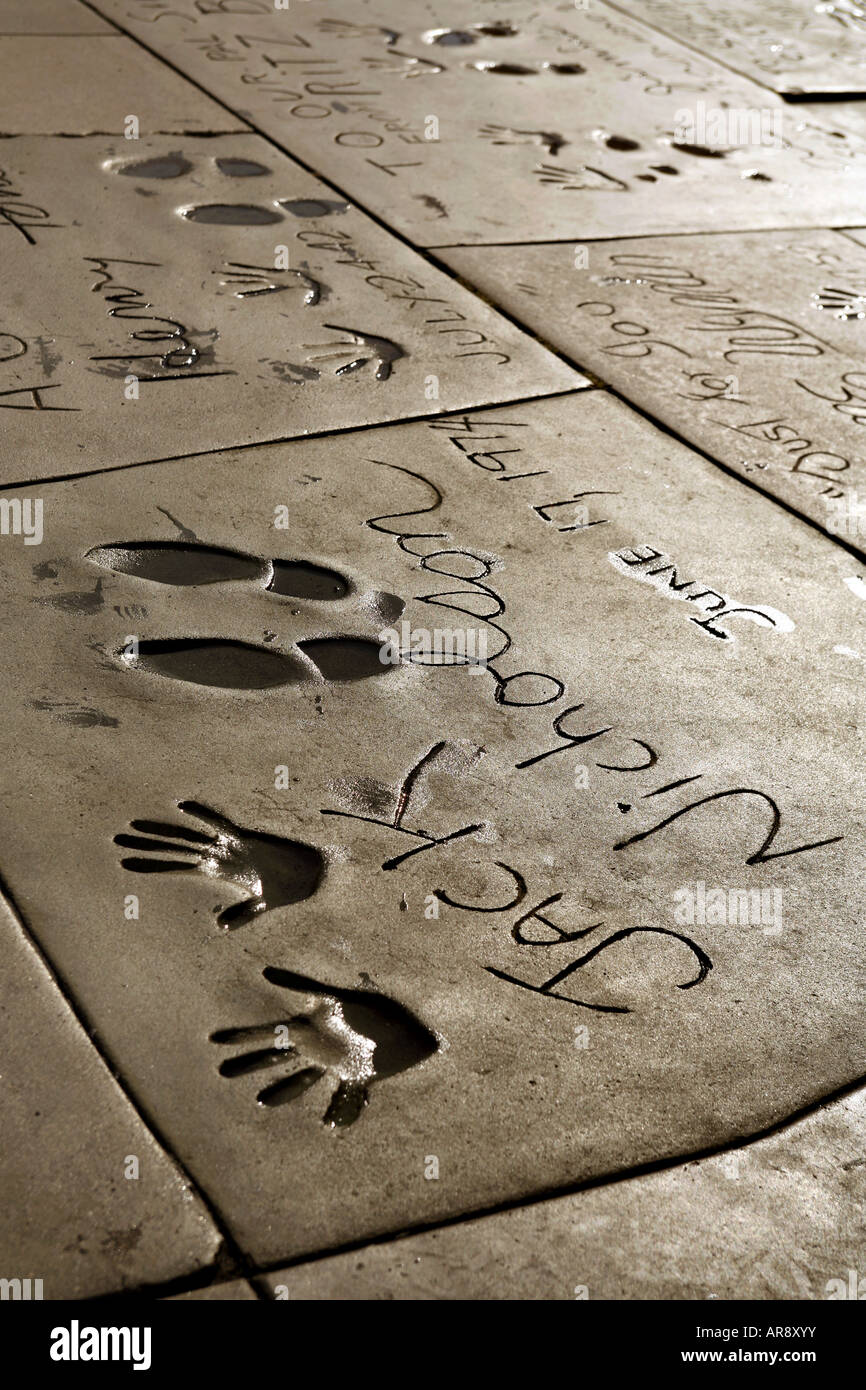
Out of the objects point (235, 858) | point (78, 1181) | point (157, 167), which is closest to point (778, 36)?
point (157, 167)

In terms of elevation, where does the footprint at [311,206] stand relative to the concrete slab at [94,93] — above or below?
below

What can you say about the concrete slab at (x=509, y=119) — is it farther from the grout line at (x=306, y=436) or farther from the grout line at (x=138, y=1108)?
the grout line at (x=138, y=1108)

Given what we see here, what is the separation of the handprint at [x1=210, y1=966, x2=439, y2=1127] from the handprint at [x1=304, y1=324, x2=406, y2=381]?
1762 mm

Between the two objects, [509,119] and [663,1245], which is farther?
[509,119]

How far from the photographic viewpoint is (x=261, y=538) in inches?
94.6

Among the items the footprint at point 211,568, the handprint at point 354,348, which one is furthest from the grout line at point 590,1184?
the handprint at point 354,348

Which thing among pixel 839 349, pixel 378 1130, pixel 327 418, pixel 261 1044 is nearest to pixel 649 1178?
pixel 378 1130

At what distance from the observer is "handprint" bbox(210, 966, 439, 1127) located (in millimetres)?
1491

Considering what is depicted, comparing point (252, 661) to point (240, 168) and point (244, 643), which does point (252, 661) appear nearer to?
point (244, 643)

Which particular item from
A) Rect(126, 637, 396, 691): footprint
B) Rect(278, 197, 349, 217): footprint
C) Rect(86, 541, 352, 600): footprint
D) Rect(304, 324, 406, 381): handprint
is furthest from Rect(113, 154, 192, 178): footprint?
Rect(126, 637, 396, 691): footprint

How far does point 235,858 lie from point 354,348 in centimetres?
168

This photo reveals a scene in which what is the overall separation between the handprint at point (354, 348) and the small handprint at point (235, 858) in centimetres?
149

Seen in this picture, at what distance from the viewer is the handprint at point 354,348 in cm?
299

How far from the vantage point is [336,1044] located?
155 centimetres
